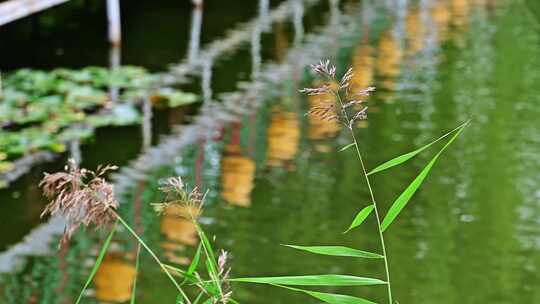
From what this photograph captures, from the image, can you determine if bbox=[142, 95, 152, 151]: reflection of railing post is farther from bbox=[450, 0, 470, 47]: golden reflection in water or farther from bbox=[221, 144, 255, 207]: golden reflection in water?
bbox=[450, 0, 470, 47]: golden reflection in water

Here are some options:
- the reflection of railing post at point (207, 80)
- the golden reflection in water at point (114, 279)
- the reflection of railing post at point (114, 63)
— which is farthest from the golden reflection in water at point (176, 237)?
the reflection of railing post at point (207, 80)

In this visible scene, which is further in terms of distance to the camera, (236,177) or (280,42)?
(280,42)

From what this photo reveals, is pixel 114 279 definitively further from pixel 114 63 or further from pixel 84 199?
pixel 114 63

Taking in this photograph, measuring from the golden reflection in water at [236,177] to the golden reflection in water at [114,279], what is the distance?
1.09 m

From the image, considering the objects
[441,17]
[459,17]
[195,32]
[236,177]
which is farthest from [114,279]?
[459,17]

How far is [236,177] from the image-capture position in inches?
261

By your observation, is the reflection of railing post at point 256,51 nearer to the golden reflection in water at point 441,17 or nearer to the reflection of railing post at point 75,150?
the golden reflection in water at point 441,17

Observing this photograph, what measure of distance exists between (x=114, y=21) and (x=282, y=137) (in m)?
2.97

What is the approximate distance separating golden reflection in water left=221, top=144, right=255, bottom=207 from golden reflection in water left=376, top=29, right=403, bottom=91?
242 centimetres

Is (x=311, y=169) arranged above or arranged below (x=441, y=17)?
below

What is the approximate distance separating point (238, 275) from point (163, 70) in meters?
4.42

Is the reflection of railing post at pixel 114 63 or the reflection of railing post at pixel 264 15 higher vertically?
the reflection of railing post at pixel 264 15

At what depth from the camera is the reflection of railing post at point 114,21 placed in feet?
32.4

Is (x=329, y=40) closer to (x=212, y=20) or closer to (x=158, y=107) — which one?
(x=212, y=20)
